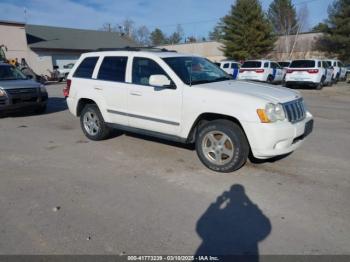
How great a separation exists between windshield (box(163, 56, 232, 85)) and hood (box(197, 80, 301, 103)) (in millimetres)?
272

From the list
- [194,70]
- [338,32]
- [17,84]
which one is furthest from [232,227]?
[338,32]

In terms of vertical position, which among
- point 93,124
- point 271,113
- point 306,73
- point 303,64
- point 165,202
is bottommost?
point 165,202

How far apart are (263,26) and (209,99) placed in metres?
39.8

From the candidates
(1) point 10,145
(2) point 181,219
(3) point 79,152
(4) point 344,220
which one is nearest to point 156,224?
(2) point 181,219

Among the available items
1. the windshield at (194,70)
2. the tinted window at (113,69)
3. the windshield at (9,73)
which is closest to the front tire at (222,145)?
the windshield at (194,70)

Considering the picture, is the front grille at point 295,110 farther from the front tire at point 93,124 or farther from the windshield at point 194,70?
the front tire at point 93,124

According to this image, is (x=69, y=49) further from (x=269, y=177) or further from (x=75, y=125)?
(x=269, y=177)

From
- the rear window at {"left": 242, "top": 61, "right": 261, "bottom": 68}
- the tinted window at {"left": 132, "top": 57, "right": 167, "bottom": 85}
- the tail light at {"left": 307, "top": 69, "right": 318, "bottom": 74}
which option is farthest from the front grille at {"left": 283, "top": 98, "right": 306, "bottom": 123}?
the rear window at {"left": 242, "top": 61, "right": 261, "bottom": 68}

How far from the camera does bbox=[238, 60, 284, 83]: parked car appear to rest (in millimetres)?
21766

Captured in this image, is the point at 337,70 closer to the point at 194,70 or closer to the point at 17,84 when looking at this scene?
the point at 17,84

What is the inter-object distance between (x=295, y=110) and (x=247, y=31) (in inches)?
1528

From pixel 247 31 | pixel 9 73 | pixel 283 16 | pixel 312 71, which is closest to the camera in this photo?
pixel 9 73

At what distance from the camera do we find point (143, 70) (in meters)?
6.20

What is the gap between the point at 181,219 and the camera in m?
3.86
